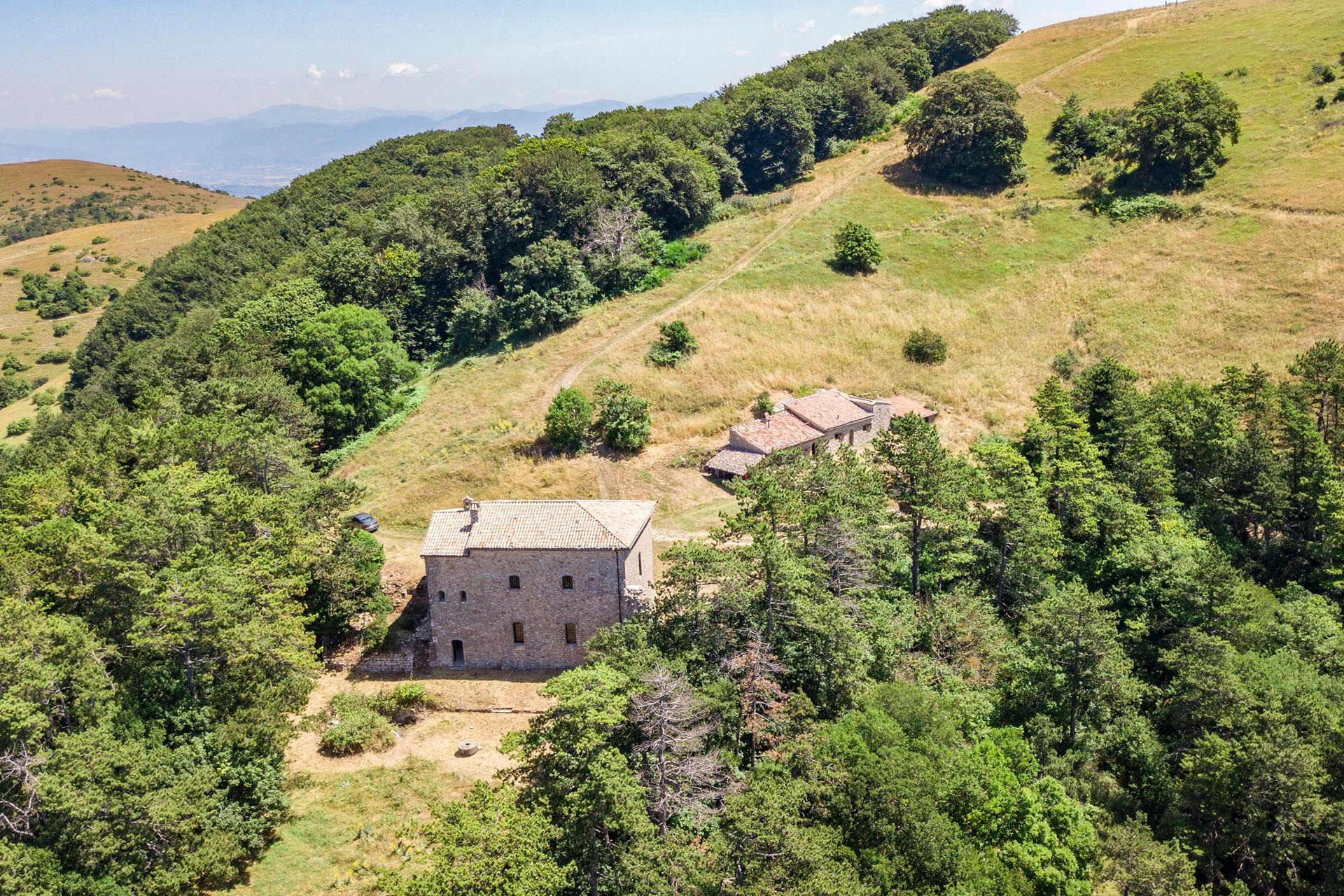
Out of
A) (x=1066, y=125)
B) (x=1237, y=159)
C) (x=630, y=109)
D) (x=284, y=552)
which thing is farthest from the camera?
(x=630, y=109)

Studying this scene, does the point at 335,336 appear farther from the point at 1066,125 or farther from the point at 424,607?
the point at 1066,125

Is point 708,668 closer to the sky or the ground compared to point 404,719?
closer to the sky

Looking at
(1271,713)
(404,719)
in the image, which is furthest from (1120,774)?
(404,719)

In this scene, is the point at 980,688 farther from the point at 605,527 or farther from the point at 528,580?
the point at 528,580

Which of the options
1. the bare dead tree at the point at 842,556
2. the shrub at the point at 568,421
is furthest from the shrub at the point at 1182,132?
the bare dead tree at the point at 842,556

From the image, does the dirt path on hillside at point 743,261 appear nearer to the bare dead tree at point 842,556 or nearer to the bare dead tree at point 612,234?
the bare dead tree at point 612,234

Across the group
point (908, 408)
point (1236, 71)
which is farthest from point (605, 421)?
point (1236, 71)
